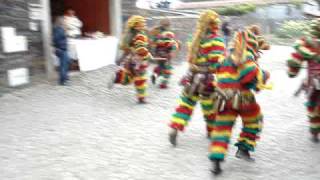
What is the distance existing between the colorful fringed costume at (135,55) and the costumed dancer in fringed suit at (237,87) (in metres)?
3.71

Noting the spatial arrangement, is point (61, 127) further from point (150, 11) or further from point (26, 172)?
point (150, 11)

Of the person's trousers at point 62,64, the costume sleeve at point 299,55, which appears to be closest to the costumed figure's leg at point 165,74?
the person's trousers at point 62,64

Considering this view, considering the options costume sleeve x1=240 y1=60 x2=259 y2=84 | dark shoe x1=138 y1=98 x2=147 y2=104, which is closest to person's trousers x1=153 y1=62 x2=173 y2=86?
dark shoe x1=138 y1=98 x2=147 y2=104

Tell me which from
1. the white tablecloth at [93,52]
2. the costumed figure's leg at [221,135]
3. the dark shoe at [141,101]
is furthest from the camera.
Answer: the white tablecloth at [93,52]

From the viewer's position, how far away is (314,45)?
6617 mm

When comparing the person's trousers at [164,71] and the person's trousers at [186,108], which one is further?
the person's trousers at [164,71]

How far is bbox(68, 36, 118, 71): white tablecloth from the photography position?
12542 mm

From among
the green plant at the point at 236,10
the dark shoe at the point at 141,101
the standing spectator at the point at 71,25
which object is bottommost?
the green plant at the point at 236,10

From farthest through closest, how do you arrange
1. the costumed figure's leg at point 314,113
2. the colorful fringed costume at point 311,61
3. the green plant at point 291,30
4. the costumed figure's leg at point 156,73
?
1. the green plant at point 291,30
2. the costumed figure's leg at point 156,73
3. the costumed figure's leg at point 314,113
4. the colorful fringed costume at point 311,61

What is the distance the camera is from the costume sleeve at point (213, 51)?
6.64 meters

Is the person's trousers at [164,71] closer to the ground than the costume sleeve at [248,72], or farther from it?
closer to the ground

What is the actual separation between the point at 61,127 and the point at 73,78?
414 cm

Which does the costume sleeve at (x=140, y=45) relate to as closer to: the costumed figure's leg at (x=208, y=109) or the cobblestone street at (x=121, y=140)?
the cobblestone street at (x=121, y=140)

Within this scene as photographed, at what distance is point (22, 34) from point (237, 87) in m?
6.37
